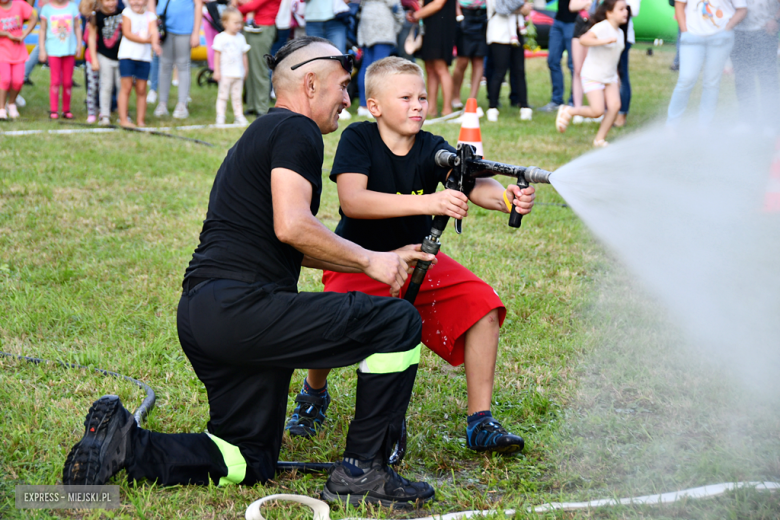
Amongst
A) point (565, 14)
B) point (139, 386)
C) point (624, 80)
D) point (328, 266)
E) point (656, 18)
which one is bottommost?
point (139, 386)

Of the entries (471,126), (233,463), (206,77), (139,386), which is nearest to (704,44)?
(471,126)

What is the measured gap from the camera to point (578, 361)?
395cm

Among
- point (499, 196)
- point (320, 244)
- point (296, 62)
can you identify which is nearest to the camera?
point (320, 244)

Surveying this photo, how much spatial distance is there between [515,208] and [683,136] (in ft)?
5.33

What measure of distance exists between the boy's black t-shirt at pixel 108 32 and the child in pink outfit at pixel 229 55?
4.36 ft

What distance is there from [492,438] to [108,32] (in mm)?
9318

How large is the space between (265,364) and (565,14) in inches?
413

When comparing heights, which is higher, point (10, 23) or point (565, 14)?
point (565, 14)

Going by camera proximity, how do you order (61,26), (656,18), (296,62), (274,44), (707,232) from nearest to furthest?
(296,62), (707,232), (61,26), (274,44), (656,18)

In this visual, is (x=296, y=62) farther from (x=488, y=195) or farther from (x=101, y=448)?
(x=101, y=448)

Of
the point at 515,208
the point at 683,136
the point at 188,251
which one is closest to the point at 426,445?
the point at 515,208

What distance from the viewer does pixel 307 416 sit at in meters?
3.35

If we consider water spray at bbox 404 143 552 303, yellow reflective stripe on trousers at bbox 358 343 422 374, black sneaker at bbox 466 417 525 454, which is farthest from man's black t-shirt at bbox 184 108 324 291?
black sneaker at bbox 466 417 525 454

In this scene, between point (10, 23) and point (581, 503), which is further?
point (10, 23)
